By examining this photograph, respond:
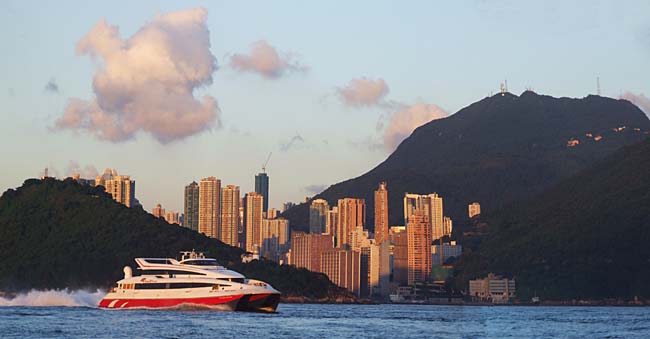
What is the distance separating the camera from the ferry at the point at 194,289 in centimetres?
13238

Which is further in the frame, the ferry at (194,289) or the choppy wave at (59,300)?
the choppy wave at (59,300)

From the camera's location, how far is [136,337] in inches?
3716

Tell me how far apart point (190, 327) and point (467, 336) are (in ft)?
94.3

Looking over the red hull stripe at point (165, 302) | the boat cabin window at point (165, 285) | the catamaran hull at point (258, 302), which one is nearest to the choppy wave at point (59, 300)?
the red hull stripe at point (165, 302)

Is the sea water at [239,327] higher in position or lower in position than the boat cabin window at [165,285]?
lower

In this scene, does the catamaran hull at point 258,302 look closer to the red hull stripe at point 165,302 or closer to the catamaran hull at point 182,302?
the catamaran hull at point 182,302

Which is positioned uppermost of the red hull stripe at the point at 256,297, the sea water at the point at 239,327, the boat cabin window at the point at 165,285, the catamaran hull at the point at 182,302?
the boat cabin window at the point at 165,285

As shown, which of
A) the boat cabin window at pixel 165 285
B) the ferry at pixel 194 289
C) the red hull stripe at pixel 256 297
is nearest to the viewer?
the ferry at pixel 194 289

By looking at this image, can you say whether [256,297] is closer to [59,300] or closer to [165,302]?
[165,302]

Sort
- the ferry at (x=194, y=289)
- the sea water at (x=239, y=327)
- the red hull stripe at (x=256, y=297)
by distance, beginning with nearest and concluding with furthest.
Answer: the sea water at (x=239, y=327)
the ferry at (x=194, y=289)
the red hull stripe at (x=256, y=297)

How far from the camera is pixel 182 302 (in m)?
134

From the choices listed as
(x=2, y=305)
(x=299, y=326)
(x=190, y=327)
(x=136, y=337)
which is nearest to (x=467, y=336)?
(x=299, y=326)

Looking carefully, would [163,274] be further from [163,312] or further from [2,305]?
[2,305]

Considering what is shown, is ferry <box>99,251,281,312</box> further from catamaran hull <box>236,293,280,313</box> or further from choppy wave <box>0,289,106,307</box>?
choppy wave <box>0,289,106,307</box>
